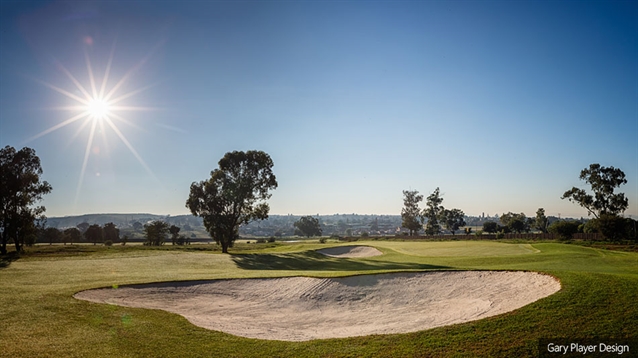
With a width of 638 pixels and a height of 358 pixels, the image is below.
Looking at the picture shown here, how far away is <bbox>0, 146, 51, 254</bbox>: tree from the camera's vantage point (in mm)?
44531

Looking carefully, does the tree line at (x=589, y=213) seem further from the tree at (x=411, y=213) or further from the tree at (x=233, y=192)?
the tree at (x=233, y=192)

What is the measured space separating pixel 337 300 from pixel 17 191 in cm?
4721

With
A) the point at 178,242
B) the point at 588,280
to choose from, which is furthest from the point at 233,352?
the point at 178,242

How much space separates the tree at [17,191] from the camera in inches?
1753

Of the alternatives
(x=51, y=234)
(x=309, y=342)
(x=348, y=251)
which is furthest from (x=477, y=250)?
(x=51, y=234)

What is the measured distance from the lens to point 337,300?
18.6m

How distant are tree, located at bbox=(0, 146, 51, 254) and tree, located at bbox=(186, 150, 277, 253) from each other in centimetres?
1912

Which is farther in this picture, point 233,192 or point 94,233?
point 94,233

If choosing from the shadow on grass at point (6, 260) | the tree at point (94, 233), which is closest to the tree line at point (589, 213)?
the shadow on grass at point (6, 260)

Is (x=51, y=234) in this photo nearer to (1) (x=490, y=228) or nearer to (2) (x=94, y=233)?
(2) (x=94, y=233)

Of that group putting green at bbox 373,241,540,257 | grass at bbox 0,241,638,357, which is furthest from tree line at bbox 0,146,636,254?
grass at bbox 0,241,638,357

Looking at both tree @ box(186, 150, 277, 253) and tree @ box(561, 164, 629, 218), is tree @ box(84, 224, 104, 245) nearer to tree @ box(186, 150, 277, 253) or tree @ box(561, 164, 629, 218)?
tree @ box(186, 150, 277, 253)

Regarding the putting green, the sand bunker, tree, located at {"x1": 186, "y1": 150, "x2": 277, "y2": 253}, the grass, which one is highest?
tree, located at {"x1": 186, "y1": 150, "x2": 277, "y2": 253}

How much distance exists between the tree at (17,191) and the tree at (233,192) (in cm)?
1912
